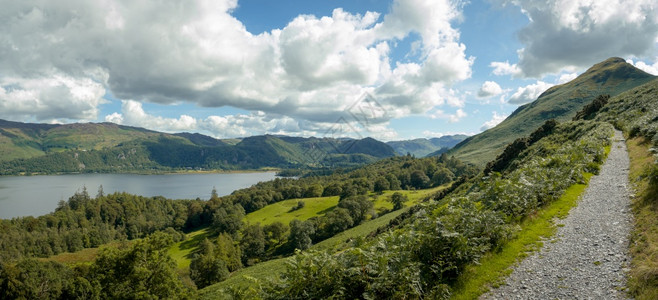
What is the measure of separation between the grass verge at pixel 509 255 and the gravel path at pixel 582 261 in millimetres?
261

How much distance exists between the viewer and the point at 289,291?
7672 millimetres

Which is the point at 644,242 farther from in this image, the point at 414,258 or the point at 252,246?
the point at 252,246

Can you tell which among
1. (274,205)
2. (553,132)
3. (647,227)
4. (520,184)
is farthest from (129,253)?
(274,205)

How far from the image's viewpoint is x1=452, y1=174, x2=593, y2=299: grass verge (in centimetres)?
916

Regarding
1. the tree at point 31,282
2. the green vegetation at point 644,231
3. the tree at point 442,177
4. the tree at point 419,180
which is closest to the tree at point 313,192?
the tree at point 419,180

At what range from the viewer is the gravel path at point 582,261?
8.41 m

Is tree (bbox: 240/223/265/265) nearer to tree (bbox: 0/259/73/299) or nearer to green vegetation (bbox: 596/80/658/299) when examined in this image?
tree (bbox: 0/259/73/299)

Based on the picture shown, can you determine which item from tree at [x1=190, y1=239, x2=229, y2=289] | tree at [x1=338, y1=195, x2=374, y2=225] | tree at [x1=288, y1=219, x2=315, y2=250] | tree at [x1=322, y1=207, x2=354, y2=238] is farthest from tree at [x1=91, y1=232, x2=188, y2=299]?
tree at [x1=338, y1=195, x2=374, y2=225]

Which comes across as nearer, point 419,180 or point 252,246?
point 252,246

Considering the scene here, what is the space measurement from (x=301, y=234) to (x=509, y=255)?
219 feet

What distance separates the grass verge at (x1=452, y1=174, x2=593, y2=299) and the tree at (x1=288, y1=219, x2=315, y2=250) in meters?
62.8

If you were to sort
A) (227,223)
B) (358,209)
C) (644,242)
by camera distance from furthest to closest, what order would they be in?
(227,223)
(358,209)
(644,242)

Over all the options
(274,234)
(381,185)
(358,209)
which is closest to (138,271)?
(274,234)

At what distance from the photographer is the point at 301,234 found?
Answer: 7375 centimetres
